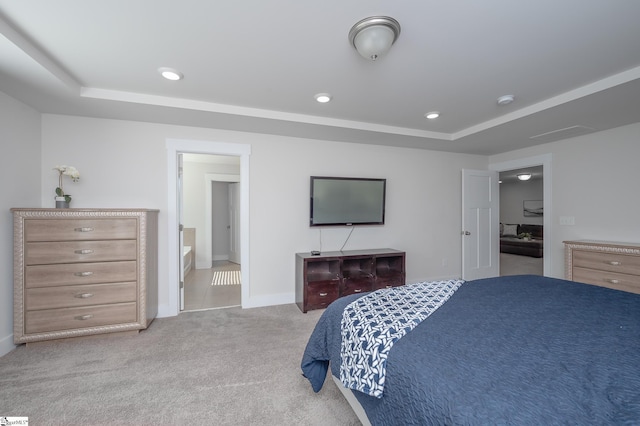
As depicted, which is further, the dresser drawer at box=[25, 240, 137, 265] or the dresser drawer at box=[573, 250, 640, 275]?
the dresser drawer at box=[573, 250, 640, 275]

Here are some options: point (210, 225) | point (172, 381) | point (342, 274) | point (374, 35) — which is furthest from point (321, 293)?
point (210, 225)

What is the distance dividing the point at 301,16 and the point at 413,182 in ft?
10.6

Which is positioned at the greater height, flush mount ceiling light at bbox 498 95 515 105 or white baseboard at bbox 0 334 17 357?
flush mount ceiling light at bbox 498 95 515 105

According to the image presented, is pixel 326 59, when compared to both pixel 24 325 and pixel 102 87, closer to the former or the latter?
pixel 102 87

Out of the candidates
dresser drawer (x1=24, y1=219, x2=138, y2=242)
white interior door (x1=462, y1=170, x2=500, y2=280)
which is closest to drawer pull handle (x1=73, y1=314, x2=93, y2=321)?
dresser drawer (x1=24, y1=219, x2=138, y2=242)

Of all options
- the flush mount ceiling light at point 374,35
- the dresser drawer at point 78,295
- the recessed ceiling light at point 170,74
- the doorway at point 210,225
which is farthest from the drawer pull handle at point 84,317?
the flush mount ceiling light at point 374,35

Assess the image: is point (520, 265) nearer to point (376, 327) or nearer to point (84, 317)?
point (376, 327)

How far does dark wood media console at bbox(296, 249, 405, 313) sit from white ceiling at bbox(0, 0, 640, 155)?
1665 mm

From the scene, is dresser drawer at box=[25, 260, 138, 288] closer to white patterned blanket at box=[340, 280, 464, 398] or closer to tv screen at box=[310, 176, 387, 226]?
tv screen at box=[310, 176, 387, 226]

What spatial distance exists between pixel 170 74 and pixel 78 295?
218cm

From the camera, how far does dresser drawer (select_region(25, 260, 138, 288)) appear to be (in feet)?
7.76

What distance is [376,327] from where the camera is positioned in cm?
130

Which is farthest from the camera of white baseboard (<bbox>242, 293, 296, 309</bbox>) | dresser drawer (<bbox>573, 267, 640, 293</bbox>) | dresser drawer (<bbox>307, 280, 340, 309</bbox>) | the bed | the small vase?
white baseboard (<bbox>242, 293, 296, 309</bbox>)

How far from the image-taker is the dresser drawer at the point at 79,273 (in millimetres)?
2365
